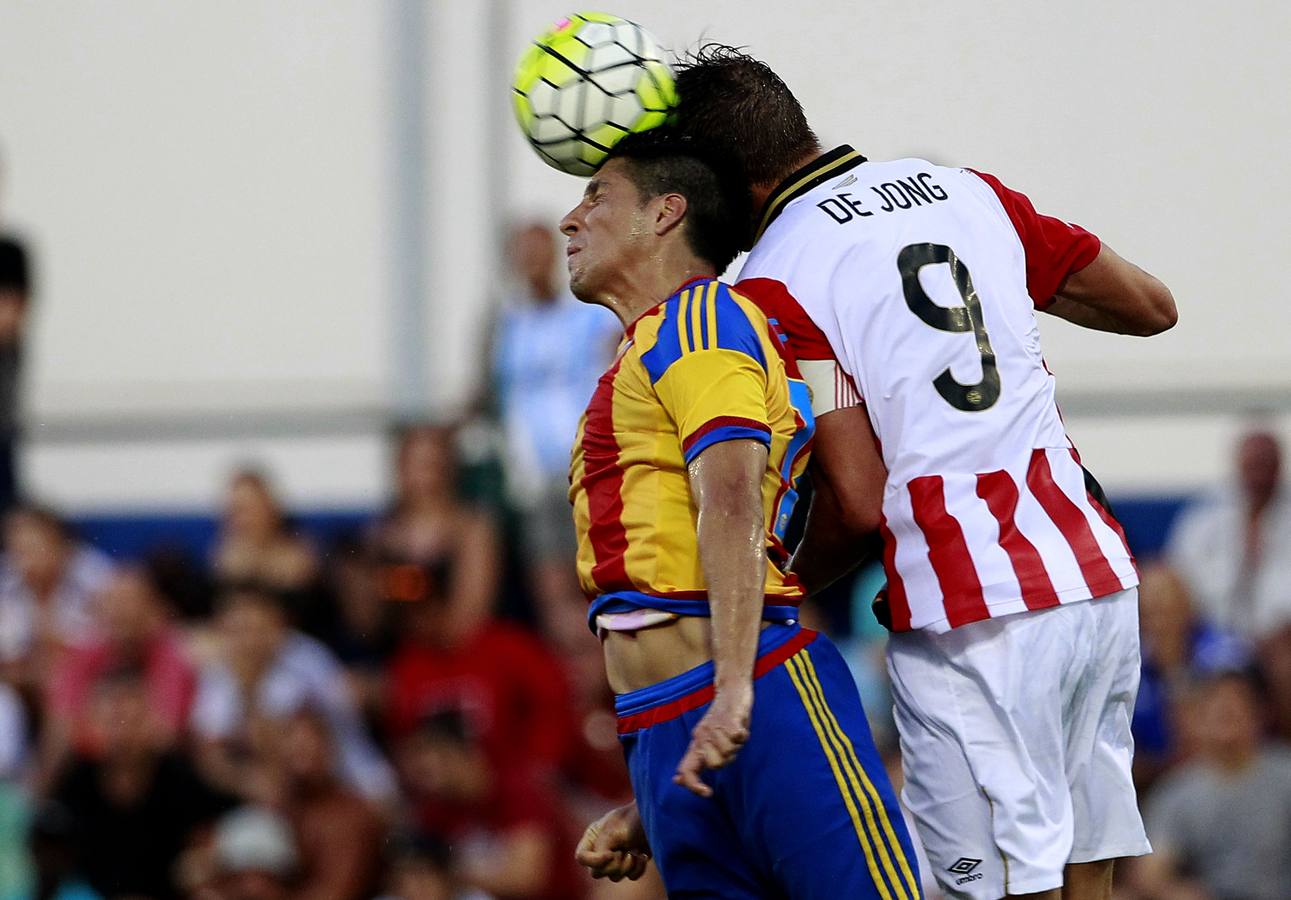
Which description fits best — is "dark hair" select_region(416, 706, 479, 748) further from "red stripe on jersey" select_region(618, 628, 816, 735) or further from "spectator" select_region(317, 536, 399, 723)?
"red stripe on jersey" select_region(618, 628, 816, 735)

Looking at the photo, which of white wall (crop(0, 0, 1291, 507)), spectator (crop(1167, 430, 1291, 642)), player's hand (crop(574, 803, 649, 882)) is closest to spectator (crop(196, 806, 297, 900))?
white wall (crop(0, 0, 1291, 507))

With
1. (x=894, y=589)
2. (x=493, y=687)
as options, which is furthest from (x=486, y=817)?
(x=894, y=589)

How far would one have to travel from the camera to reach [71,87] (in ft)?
38.8

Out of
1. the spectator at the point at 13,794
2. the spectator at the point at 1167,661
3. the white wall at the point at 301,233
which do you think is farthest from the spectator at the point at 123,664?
the spectator at the point at 1167,661

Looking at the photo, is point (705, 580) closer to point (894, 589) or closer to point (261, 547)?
point (894, 589)

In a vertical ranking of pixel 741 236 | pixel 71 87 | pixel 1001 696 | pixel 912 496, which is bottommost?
pixel 1001 696

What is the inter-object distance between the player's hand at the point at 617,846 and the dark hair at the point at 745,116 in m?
1.35

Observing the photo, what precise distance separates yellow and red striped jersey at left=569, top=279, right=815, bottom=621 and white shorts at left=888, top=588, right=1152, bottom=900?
382mm

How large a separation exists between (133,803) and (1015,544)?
17.7 ft

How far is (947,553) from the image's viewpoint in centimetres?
379

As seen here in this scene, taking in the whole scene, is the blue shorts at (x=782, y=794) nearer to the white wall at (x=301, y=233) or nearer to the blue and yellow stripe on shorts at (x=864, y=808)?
the blue and yellow stripe on shorts at (x=864, y=808)

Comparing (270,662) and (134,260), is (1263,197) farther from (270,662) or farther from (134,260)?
(134,260)

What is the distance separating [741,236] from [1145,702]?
483cm

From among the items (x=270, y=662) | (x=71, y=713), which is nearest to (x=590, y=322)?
(x=270, y=662)
